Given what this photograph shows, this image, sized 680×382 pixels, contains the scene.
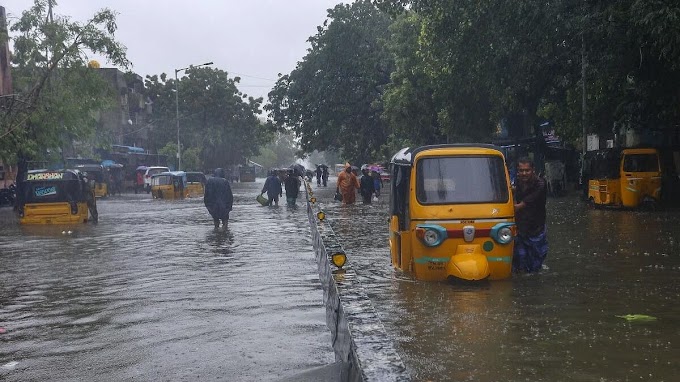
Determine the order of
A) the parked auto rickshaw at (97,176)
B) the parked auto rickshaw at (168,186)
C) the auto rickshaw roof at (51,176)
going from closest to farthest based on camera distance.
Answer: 1. the auto rickshaw roof at (51,176)
2. the parked auto rickshaw at (168,186)
3. the parked auto rickshaw at (97,176)

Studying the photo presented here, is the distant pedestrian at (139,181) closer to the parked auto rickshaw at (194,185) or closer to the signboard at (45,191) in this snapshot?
the parked auto rickshaw at (194,185)

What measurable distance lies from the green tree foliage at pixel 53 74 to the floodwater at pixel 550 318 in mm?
22549

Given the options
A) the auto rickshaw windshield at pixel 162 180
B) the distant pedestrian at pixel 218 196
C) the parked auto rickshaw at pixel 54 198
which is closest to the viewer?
the distant pedestrian at pixel 218 196

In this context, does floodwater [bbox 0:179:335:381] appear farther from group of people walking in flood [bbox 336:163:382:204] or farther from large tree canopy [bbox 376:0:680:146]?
group of people walking in flood [bbox 336:163:382:204]

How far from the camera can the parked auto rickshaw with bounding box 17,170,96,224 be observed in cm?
2555

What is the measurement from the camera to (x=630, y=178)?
25047mm

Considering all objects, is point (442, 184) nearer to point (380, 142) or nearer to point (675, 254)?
point (675, 254)

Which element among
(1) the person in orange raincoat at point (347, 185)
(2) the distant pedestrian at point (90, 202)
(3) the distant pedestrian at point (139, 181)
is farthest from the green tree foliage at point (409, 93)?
(3) the distant pedestrian at point (139, 181)

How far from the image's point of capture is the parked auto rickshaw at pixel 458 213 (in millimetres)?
10602

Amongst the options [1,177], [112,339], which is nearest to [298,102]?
[1,177]

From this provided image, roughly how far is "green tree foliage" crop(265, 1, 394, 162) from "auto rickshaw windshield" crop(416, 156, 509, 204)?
43248 millimetres

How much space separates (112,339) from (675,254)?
9.65 metres

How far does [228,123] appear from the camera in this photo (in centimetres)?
9200

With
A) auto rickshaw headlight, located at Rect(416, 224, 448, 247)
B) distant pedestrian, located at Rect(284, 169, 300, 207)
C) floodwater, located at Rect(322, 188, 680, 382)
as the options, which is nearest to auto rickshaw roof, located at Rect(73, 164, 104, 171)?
distant pedestrian, located at Rect(284, 169, 300, 207)
